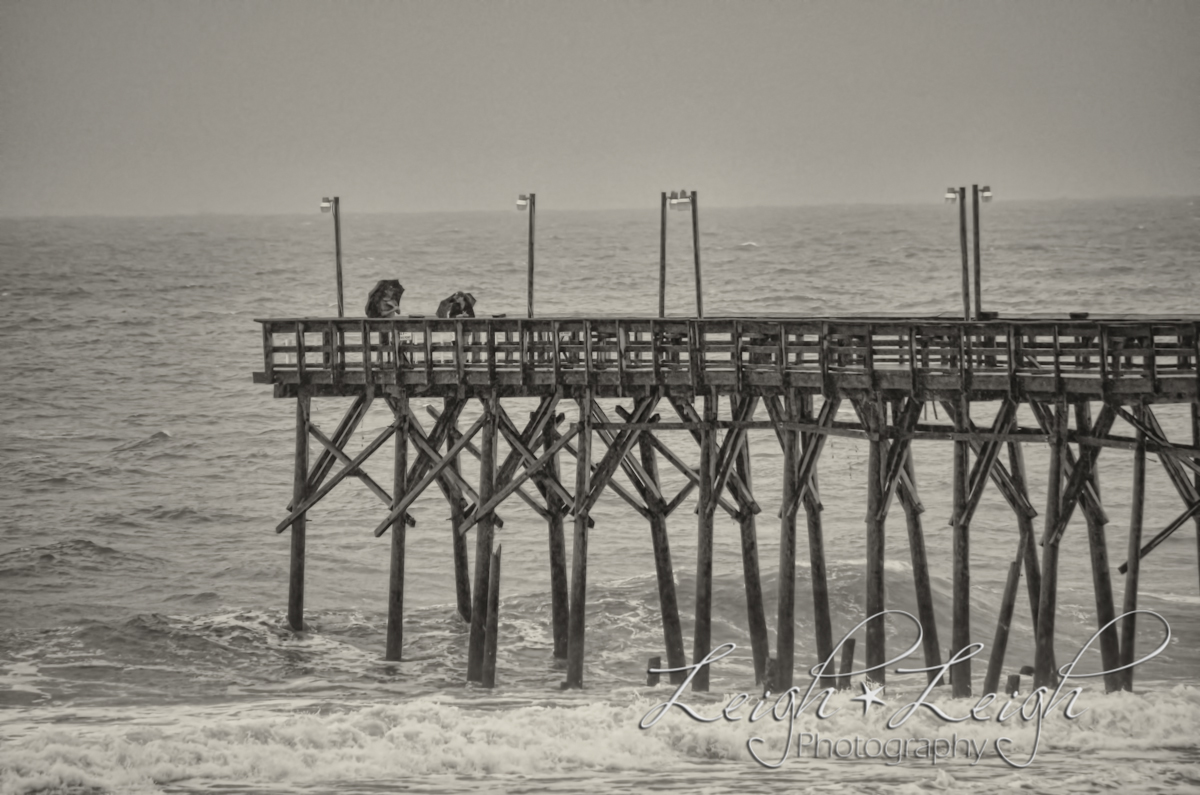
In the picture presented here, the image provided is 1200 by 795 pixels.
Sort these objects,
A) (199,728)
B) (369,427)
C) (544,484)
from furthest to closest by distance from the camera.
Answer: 1. (369,427)
2. (544,484)
3. (199,728)

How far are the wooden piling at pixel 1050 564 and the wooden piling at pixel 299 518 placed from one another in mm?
10872

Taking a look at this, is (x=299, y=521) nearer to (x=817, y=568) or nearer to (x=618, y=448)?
(x=618, y=448)

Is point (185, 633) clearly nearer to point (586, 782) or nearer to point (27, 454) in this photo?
point (586, 782)

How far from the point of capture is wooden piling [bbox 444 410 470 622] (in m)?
24.1

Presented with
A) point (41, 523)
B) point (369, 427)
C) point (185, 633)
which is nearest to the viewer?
point (185, 633)

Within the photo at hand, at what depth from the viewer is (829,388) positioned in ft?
67.6

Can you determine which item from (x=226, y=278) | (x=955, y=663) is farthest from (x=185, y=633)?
(x=226, y=278)

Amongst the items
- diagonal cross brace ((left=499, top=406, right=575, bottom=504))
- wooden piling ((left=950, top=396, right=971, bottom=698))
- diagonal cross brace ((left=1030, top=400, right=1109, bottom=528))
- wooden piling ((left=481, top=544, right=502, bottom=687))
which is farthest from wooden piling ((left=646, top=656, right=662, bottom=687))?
diagonal cross brace ((left=1030, top=400, right=1109, bottom=528))

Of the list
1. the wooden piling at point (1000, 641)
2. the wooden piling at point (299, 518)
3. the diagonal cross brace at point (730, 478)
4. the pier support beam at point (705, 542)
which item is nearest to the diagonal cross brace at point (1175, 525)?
the wooden piling at point (1000, 641)

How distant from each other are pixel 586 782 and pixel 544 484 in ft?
20.9

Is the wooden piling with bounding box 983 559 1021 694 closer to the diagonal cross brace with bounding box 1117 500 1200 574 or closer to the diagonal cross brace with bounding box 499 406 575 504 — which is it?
the diagonal cross brace with bounding box 1117 500 1200 574

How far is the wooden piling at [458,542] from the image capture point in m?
24.1

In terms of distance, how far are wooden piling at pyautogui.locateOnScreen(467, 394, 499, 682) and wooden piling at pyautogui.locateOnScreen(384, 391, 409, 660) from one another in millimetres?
1327

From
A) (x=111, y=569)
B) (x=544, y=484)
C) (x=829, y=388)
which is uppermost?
(x=829, y=388)
